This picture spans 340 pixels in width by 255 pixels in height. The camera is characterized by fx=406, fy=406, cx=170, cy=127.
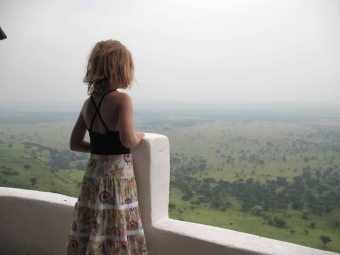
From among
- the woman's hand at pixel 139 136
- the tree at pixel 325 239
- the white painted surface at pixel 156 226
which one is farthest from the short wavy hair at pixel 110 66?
the tree at pixel 325 239

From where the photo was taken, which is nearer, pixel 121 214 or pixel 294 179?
pixel 121 214

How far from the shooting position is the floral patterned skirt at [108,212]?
73.5 inches

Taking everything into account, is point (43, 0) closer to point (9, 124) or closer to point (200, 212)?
point (9, 124)

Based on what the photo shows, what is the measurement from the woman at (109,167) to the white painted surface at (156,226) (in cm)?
13

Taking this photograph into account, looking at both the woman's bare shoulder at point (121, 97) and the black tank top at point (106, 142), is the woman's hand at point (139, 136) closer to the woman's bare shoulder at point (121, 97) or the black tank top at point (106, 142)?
the black tank top at point (106, 142)

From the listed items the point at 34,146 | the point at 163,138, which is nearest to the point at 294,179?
the point at 163,138

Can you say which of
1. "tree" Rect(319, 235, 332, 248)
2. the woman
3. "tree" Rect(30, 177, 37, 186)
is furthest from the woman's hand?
"tree" Rect(30, 177, 37, 186)

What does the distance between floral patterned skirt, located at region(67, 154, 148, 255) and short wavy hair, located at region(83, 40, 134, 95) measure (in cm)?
34

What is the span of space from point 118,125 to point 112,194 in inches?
12.7

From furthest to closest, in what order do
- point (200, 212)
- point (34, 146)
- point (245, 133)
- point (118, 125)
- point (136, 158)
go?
point (34, 146)
point (245, 133)
point (200, 212)
point (136, 158)
point (118, 125)

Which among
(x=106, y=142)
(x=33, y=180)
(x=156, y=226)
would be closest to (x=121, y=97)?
(x=106, y=142)

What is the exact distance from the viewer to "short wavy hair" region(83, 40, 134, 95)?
1808mm

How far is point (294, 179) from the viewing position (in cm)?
318

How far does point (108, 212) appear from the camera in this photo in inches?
73.8
